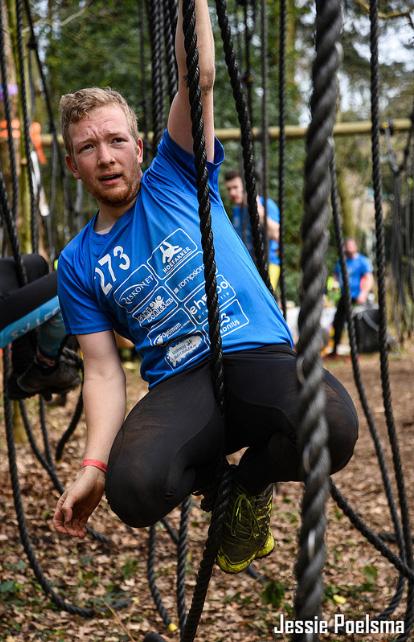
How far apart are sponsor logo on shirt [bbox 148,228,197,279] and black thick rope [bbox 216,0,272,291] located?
0.18 m

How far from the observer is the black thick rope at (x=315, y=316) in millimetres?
688

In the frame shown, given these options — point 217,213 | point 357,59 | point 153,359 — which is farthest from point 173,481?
point 357,59

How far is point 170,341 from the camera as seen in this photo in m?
1.54

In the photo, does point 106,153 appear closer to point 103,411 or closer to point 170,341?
point 170,341

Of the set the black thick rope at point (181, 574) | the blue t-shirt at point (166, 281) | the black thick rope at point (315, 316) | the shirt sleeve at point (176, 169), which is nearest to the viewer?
the black thick rope at point (315, 316)

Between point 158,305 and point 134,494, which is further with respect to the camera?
point 158,305

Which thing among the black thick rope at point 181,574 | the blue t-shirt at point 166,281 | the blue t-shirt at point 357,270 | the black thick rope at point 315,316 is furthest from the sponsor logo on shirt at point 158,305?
the blue t-shirt at point 357,270

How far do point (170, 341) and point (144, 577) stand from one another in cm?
142

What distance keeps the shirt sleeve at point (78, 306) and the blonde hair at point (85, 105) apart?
10.4 inches

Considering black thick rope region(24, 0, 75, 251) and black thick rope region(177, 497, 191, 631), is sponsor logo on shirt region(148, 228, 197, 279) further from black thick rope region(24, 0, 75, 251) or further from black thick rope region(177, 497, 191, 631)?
black thick rope region(24, 0, 75, 251)

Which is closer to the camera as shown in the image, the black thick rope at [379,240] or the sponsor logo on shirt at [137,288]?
the sponsor logo on shirt at [137,288]

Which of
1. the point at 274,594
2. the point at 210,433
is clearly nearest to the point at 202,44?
the point at 210,433

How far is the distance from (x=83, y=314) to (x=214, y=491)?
0.46 metres

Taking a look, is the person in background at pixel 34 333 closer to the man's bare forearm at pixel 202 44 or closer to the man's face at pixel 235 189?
the man's bare forearm at pixel 202 44
